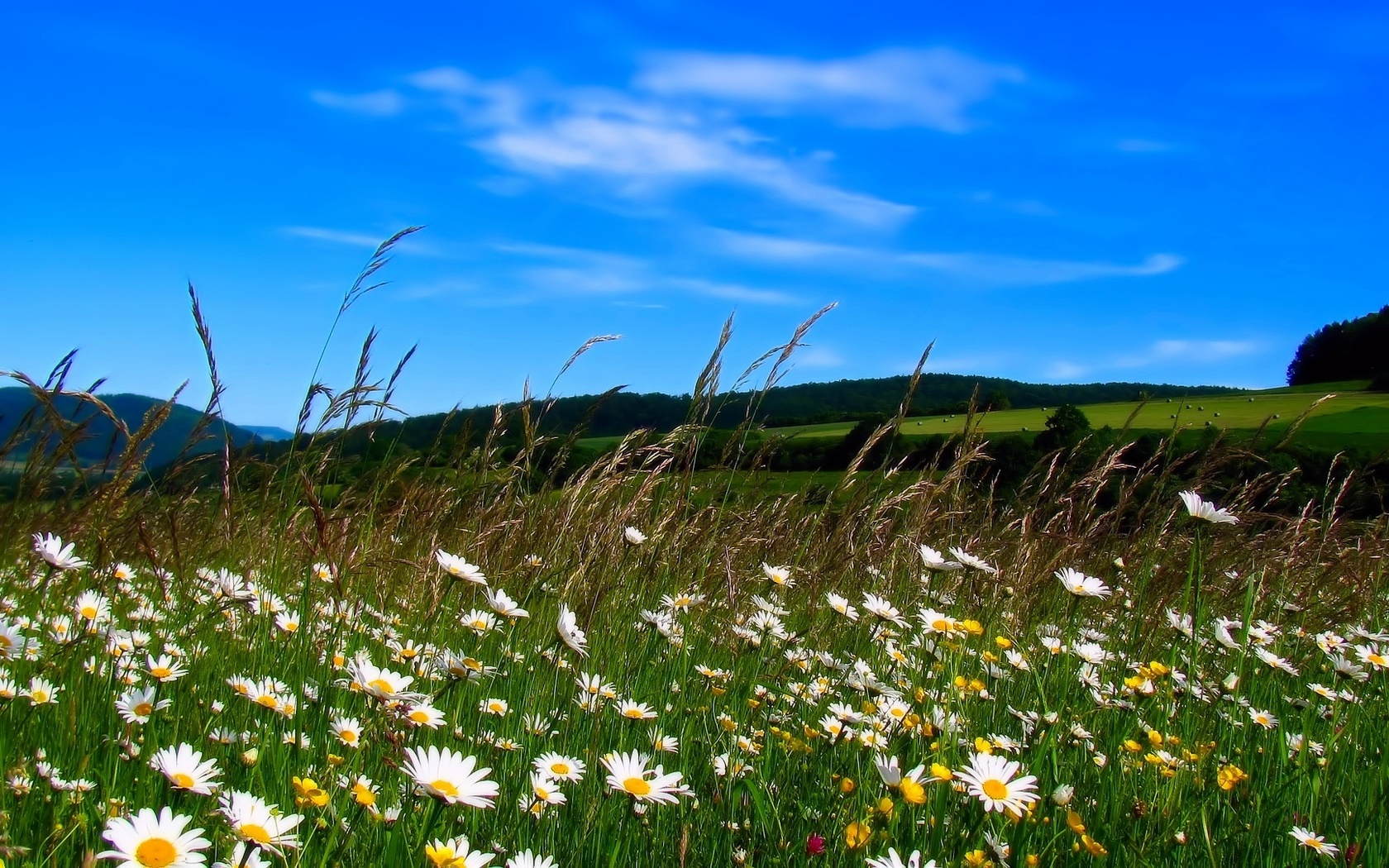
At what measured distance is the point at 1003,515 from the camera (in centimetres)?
582

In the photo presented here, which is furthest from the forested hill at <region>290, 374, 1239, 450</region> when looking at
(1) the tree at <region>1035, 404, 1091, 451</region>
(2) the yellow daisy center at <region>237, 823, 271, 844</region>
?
(2) the yellow daisy center at <region>237, 823, 271, 844</region>

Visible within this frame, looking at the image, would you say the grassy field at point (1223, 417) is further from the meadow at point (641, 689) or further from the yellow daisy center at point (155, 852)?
the yellow daisy center at point (155, 852)

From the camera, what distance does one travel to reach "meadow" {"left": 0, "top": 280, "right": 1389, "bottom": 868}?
1.53 metres

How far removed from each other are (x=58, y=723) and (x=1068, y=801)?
6.47 feet

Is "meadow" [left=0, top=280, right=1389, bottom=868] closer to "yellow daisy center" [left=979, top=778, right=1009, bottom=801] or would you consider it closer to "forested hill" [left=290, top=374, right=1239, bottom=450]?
"yellow daisy center" [left=979, top=778, right=1009, bottom=801]

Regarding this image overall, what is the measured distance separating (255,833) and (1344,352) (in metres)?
75.8

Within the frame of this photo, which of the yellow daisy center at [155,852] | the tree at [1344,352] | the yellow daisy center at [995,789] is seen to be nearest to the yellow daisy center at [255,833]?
the yellow daisy center at [155,852]

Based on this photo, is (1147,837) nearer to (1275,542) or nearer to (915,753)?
(915,753)

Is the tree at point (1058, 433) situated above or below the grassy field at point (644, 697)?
above

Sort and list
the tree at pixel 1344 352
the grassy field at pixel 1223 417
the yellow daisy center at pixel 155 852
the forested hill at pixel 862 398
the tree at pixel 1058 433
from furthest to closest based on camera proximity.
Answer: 1. the tree at pixel 1344 352
2. the forested hill at pixel 862 398
3. the grassy field at pixel 1223 417
4. the tree at pixel 1058 433
5. the yellow daisy center at pixel 155 852

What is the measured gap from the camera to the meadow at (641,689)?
5.00ft

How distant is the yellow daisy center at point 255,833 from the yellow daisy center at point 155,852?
12 centimetres

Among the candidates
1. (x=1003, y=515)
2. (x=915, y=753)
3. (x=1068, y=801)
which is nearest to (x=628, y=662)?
(x=915, y=753)

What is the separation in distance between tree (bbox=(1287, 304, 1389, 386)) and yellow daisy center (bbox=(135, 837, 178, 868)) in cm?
6518
